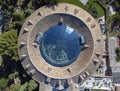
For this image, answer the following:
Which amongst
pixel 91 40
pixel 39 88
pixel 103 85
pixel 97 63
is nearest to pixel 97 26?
pixel 91 40

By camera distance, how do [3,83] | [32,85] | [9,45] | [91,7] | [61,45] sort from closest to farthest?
[9,45], [32,85], [61,45], [3,83], [91,7]

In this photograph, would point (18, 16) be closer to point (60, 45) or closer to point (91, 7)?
point (60, 45)

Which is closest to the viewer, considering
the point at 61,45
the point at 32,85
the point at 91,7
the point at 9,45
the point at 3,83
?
the point at 9,45

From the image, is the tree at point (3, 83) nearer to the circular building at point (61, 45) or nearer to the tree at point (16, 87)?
the tree at point (16, 87)

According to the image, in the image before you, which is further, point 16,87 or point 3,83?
point 3,83

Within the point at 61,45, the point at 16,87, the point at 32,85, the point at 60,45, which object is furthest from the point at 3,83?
the point at 61,45

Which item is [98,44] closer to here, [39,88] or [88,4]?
[88,4]

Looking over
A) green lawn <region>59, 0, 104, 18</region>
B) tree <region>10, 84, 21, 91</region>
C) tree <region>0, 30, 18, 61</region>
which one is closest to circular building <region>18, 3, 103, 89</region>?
tree <region>0, 30, 18, 61</region>
